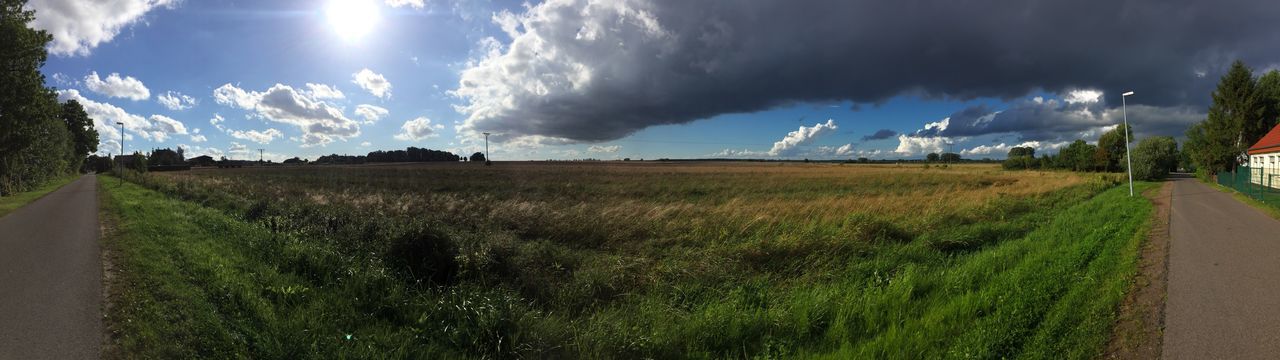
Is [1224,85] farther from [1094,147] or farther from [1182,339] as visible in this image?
[1182,339]

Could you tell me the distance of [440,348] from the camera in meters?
4.74

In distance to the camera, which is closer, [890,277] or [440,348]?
[440,348]

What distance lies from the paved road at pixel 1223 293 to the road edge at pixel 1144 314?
0.09 meters

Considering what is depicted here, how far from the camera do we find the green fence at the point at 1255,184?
63.8 feet

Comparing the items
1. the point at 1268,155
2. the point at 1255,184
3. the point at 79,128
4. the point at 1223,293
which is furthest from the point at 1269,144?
the point at 79,128

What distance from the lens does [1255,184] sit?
24.4 metres

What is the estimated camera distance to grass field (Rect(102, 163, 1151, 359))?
4.89 metres

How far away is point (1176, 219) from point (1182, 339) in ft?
44.4

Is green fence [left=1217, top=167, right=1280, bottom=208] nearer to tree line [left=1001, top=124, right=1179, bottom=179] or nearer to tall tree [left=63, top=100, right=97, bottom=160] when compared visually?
tree line [left=1001, top=124, right=1179, bottom=179]

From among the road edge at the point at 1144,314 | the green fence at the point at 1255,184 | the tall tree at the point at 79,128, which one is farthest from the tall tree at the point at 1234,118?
the tall tree at the point at 79,128

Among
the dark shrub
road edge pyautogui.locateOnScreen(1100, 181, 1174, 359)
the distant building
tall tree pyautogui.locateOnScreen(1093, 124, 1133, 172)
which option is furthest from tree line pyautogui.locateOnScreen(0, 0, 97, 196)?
the distant building

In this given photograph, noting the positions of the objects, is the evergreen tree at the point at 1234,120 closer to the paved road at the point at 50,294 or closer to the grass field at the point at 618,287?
the grass field at the point at 618,287

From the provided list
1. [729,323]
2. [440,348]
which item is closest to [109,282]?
[440,348]

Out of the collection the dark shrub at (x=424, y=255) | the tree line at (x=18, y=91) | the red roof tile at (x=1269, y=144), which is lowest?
the dark shrub at (x=424, y=255)
